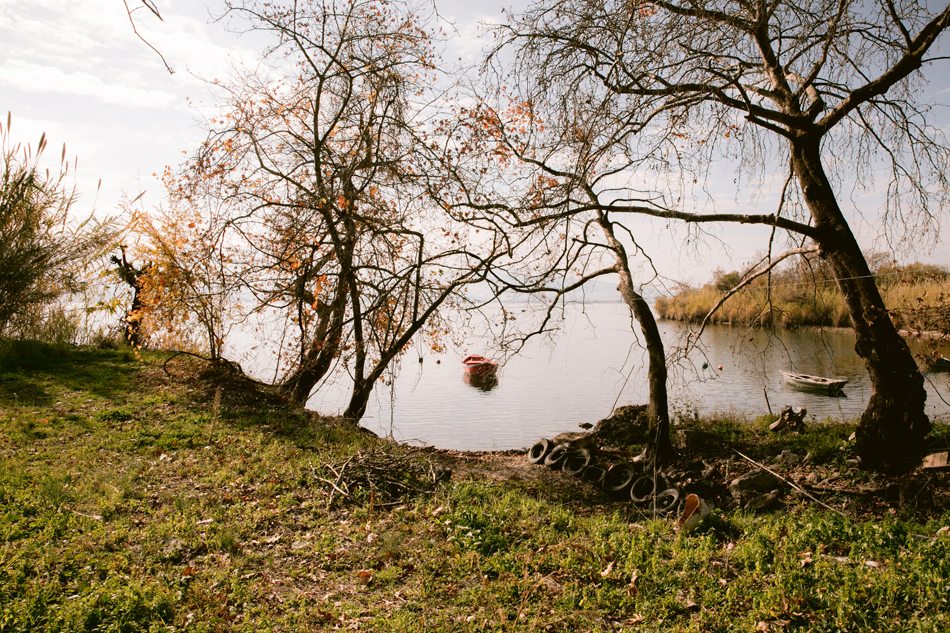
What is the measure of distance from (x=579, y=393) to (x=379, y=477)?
42.1ft

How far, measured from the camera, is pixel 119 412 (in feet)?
28.5

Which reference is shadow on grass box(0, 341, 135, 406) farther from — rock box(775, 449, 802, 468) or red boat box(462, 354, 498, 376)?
rock box(775, 449, 802, 468)

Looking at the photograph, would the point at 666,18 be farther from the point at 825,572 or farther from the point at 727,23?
the point at 825,572

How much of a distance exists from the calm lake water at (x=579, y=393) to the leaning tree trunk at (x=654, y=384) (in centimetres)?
24

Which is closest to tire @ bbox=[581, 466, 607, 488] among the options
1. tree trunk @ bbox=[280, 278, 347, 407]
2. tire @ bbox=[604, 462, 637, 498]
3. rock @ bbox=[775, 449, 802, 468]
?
tire @ bbox=[604, 462, 637, 498]

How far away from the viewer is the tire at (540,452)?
28.8 feet

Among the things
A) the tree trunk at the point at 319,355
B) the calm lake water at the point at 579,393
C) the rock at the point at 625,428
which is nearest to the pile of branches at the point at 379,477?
the calm lake water at the point at 579,393

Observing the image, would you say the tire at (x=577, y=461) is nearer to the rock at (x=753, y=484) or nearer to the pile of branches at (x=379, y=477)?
the rock at (x=753, y=484)

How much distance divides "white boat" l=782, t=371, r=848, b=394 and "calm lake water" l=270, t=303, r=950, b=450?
0.96ft

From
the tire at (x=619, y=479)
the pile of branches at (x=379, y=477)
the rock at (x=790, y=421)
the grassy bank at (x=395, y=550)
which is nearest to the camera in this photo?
the grassy bank at (x=395, y=550)

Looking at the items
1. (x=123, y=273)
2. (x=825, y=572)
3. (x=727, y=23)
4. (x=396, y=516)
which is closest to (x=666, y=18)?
(x=727, y=23)

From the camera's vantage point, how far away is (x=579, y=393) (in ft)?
59.3

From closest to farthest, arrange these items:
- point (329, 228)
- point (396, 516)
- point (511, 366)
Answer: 1. point (396, 516)
2. point (329, 228)
3. point (511, 366)

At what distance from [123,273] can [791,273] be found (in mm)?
15558
